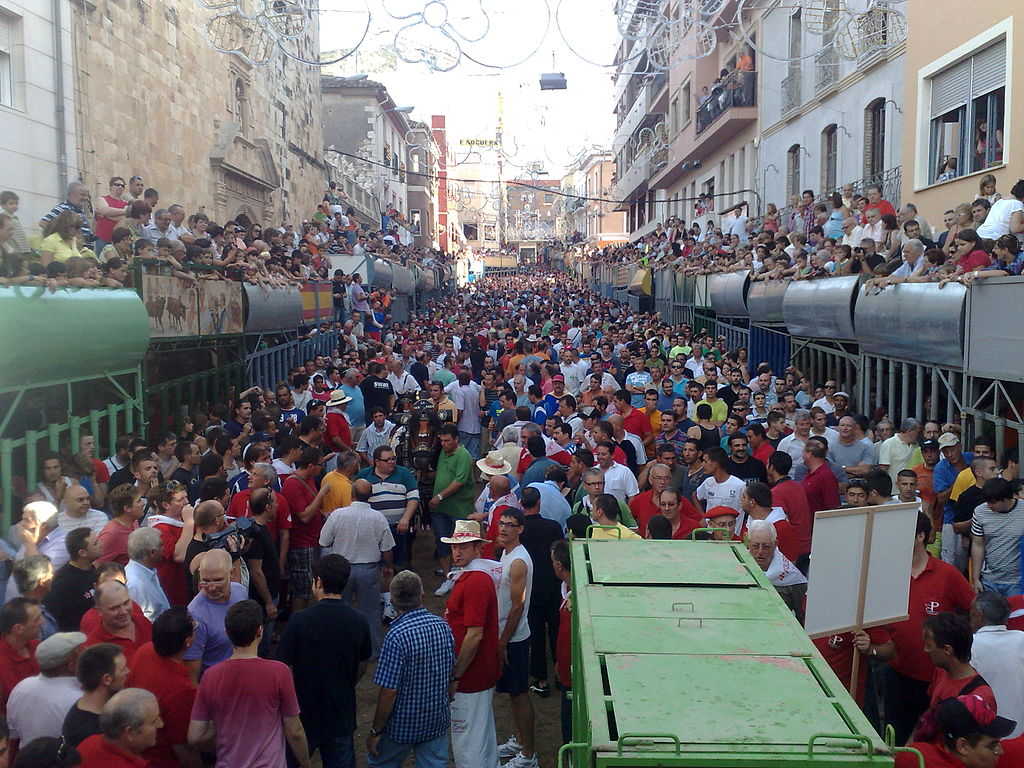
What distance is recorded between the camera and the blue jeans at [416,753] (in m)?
4.93

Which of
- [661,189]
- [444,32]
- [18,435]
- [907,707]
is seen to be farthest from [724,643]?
[661,189]

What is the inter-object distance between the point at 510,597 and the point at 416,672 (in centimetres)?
116

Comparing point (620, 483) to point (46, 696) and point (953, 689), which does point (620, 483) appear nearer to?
point (953, 689)

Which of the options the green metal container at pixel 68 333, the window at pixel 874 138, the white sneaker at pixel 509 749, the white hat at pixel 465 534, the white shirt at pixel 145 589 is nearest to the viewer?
the white shirt at pixel 145 589

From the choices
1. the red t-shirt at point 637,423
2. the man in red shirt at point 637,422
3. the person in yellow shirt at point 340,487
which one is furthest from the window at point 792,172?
the person in yellow shirt at point 340,487

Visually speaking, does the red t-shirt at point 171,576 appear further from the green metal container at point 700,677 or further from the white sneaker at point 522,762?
the green metal container at point 700,677

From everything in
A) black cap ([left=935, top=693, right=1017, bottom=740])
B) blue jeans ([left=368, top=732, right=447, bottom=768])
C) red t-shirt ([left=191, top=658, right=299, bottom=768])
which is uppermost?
black cap ([left=935, top=693, right=1017, bottom=740])

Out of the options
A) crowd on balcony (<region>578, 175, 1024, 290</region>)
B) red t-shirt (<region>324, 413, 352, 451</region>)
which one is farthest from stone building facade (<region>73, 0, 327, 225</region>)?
crowd on balcony (<region>578, 175, 1024, 290</region>)

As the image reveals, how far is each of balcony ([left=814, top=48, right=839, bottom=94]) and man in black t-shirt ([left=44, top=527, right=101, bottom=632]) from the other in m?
18.0

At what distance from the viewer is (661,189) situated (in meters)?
44.2

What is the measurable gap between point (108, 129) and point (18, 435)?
29.9ft

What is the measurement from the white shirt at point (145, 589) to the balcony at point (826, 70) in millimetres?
17839

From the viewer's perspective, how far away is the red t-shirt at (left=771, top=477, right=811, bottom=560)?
6.94 m

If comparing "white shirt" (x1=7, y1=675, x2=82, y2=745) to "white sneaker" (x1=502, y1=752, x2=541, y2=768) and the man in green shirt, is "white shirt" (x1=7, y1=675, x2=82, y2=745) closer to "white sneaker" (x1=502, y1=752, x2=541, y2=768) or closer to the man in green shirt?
"white sneaker" (x1=502, y1=752, x2=541, y2=768)
